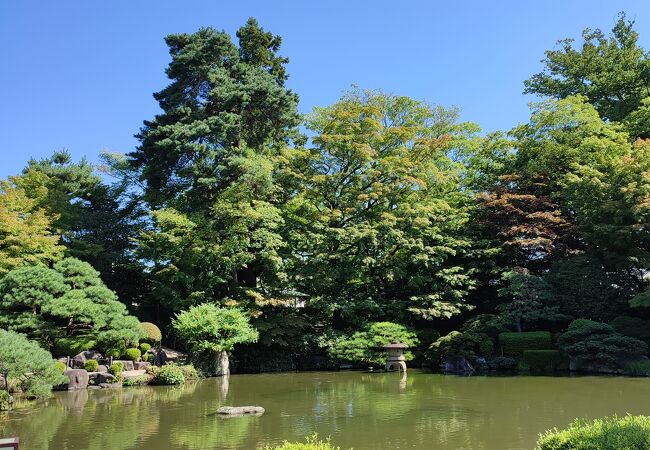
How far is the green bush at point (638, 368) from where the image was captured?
13993 mm

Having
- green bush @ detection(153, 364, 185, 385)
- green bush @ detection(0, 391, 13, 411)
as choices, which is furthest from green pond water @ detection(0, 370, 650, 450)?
green bush @ detection(153, 364, 185, 385)

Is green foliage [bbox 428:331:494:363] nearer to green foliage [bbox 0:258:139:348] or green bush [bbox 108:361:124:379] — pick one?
green foliage [bbox 0:258:139:348]

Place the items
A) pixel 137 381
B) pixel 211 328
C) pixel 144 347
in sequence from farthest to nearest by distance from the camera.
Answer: pixel 144 347 < pixel 211 328 < pixel 137 381

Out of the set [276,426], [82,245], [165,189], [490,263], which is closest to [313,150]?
[165,189]

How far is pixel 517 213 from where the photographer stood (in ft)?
62.6

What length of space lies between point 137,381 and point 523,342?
11.9 metres

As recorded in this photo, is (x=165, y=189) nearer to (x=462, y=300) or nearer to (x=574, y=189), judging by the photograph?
(x=462, y=300)

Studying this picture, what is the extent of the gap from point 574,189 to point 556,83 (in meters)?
9.90

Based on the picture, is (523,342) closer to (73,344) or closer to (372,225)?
(372,225)

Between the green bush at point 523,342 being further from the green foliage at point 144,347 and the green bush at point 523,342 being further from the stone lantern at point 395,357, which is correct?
the green foliage at point 144,347

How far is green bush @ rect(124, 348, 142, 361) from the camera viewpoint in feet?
51.4

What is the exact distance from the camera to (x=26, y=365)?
32.0ft

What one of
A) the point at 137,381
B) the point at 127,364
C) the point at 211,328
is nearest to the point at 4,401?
the point at 137,381

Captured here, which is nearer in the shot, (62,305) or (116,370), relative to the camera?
(62,305)
